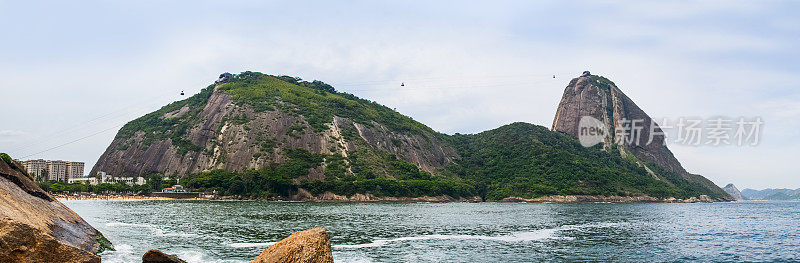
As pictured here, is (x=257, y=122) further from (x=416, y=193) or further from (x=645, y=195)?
(x=645, y=195)

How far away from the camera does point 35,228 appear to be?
40.1 ft

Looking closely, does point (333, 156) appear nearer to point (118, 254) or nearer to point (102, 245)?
point (102, 245)

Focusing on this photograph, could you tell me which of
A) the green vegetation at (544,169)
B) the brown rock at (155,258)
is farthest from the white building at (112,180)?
the brown rock at (155,258)

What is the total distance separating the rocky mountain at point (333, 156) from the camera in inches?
5113

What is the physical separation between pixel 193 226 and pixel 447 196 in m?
96.1

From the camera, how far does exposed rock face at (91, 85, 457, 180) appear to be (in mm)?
142375

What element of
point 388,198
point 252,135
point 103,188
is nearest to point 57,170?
point 103,188

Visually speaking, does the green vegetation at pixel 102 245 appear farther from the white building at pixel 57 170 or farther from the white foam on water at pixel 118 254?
the white building at pixel 57 170

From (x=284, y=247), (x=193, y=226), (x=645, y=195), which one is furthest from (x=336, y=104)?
(x=284, y=247)

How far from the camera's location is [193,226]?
43.2 meters

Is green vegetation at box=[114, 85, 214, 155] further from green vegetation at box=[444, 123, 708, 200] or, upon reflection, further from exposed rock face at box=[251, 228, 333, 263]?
exposed rock face at box=[251, 228, 333, 263]

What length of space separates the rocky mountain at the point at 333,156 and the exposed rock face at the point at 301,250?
11200cm

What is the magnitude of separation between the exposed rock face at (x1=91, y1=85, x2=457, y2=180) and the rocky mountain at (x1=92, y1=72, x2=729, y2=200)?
35cm

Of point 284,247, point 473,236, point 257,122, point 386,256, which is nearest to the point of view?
point 284,247
